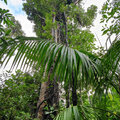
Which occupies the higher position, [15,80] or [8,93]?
[15,80]

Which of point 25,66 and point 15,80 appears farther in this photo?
point 15,80

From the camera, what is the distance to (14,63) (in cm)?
76

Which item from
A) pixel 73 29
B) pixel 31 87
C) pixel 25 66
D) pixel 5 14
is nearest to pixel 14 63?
pixel 25 66

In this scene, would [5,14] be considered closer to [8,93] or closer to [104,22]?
[104,22]

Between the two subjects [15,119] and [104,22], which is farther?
[15,119]

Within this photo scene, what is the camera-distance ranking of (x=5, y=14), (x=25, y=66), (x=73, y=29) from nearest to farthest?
(x=25, y=66), (x=5, y=14), (x=73, y=29)

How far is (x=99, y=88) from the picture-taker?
80cm

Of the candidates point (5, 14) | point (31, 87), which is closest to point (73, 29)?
point (31, 87)

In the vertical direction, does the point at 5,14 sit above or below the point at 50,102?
above

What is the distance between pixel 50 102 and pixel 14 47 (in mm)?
2292

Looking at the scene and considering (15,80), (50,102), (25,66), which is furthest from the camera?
(50,102)

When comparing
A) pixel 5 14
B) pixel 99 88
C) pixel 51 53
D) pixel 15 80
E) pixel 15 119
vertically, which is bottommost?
pixel 15 119

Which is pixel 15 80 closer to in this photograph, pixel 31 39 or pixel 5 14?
pixel 5 14

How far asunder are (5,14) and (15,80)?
1629 millimetres
